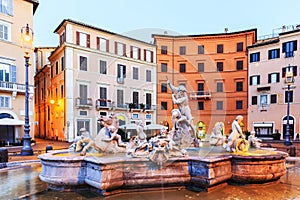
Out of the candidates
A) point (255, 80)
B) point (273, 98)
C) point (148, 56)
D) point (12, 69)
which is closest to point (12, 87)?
point (12, 69)

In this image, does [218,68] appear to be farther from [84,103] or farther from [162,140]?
[162,140]

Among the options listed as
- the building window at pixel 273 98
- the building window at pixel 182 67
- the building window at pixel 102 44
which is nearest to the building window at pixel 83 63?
the building window at pixel 102 44

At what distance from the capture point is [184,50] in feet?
98.3

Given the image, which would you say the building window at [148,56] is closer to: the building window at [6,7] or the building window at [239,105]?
the building window at [6,7]

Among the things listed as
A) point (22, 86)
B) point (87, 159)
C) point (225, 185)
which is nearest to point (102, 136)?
point (87, 159)

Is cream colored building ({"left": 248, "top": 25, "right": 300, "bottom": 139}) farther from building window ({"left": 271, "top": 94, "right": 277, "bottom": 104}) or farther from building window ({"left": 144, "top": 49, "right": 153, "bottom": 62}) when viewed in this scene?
building window ({"left": 144, "top": 49, "right": 153, "bottom": 62})

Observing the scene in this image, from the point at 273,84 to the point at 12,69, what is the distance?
97.0 ft

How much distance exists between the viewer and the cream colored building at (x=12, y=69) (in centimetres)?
2084

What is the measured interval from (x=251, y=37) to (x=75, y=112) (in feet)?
83.2

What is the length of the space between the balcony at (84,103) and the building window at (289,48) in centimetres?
2380

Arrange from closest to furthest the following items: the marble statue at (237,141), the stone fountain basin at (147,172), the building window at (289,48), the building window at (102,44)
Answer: the stone fountain basin at (147,172), the marble statue at (237,141), the building window at (102,44), the building window at (289,48)

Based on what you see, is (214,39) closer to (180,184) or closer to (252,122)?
(252,122)

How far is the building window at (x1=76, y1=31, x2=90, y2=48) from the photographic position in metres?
25.4

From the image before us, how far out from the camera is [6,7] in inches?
829
